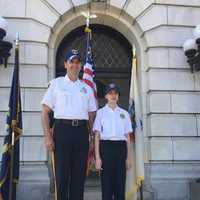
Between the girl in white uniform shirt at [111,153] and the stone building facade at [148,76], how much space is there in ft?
6.53

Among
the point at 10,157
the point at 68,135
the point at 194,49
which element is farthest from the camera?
the point at 194,49

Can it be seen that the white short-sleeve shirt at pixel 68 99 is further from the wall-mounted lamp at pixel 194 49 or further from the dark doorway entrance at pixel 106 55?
the dark doorway entrance at pixel 106 55

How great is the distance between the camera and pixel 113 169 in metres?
5.77

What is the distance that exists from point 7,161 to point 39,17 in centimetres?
337

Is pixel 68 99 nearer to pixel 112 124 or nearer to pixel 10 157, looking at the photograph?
pixel 112 124

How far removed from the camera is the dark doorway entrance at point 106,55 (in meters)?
9.08

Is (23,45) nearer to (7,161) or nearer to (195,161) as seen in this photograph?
(7,161)

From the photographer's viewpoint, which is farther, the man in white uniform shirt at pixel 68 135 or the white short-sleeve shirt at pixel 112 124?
the white short-sleeve shirt at pixel 112 124

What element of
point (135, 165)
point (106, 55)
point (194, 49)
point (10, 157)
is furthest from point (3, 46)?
point (194, 49)

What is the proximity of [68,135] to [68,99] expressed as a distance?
49cm

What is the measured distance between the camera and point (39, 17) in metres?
8.16

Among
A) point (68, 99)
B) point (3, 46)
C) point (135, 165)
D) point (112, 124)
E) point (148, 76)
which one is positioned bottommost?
point (135, 165)

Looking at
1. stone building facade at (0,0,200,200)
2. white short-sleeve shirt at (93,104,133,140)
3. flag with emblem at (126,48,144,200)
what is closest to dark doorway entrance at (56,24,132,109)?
stone building facade at (0,0,200,200)

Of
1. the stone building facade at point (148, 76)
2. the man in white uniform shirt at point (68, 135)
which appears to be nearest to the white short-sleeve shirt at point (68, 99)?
the man in white uniform shirt at point (68, 135)
